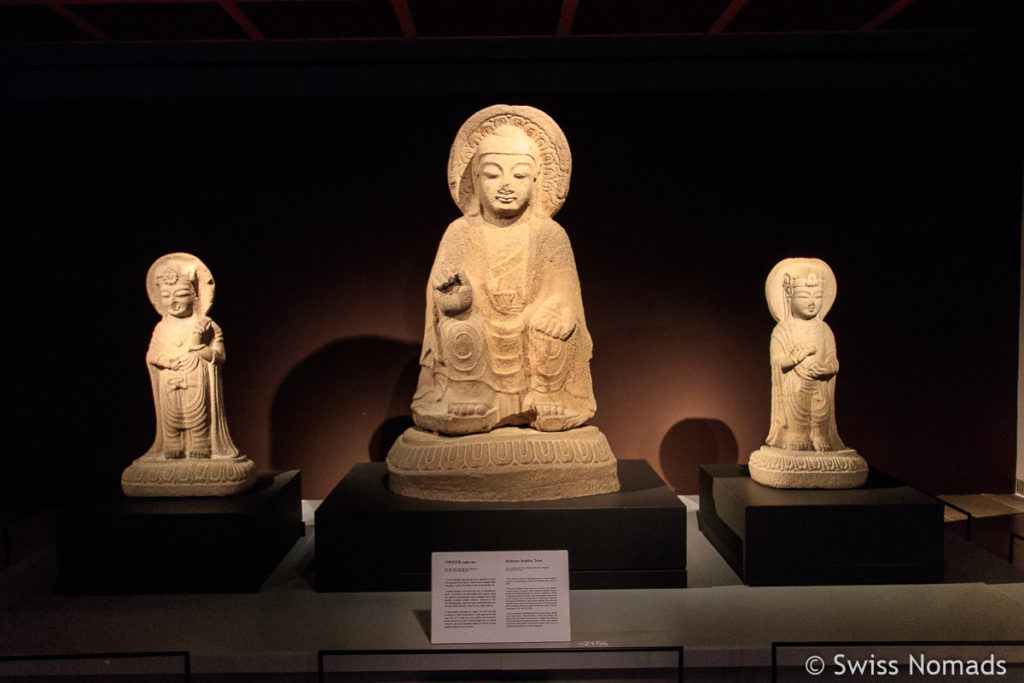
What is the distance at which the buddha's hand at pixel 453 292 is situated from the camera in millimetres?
4062

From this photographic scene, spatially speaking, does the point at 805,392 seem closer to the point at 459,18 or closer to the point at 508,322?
the point at 508,322

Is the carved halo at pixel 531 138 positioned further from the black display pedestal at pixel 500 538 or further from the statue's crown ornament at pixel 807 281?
the black display pedestal at pixel 500 538

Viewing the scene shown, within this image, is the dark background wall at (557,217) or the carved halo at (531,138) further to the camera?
the dark background wall at (557,217)

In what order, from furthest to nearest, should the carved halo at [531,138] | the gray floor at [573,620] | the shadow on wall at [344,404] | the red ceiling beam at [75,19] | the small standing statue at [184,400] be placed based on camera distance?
the shadow on wall at [344,404], the red ceiling beam at [75,19], the carved halo at [531,138], the small standing statue at [184,400], the gray floor at [573,620]

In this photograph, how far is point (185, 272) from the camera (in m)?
4.04

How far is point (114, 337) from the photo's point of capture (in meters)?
5.15

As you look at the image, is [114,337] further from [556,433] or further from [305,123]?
[556,433]

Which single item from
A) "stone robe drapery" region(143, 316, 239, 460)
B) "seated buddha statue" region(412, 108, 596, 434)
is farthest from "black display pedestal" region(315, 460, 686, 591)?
"stone robe drapery" region(143, 316, 239, 460)

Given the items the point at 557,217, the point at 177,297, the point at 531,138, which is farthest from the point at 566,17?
the point at 177,297

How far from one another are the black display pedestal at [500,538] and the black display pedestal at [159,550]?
→ 37cm

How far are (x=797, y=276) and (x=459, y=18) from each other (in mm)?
2443

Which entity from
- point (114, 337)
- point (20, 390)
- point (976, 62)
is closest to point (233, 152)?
point (114, 337)

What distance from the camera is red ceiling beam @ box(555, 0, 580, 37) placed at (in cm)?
447

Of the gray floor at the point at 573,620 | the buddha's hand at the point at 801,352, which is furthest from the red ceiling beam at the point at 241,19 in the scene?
the buddha's hand at the point at 801,352
